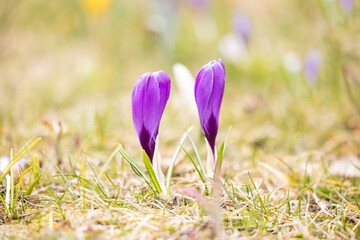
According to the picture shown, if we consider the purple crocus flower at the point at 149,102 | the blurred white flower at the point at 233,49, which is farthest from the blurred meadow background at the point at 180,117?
the purple crocus flower at the point at 149,102

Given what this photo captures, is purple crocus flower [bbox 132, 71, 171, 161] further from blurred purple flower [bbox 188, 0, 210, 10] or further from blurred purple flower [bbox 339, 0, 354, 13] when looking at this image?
blurred purple flower [bbox 188, 0, 210, 10]

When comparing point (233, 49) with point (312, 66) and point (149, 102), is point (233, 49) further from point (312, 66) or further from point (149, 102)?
point (149, 102)

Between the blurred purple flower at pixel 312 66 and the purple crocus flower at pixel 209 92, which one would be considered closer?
the purple crocus flower at pixel 209 92

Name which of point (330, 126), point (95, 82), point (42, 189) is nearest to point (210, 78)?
point (42, 189)

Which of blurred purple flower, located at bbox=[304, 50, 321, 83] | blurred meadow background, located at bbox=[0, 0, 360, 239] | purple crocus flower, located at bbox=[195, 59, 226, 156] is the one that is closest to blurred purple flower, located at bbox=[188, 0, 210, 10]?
blurred meadow background, located at bbox=[0, 0, 360, 239]

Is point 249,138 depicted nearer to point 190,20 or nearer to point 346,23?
point 346,23

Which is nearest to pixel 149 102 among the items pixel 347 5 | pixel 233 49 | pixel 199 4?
pixel 347 5

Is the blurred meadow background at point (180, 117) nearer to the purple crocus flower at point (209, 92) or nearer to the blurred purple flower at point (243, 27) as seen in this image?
the blurred purple flower at point (243, 27)
